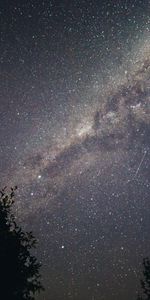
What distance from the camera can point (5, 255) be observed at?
43.2ft

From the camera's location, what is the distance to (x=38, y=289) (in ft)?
45.7

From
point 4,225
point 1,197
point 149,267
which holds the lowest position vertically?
point 149,267

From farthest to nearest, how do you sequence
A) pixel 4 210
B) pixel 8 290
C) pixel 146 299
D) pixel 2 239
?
pixel 146 299 → pixel 4 210 → pixel 2 239 → pixel 8 290

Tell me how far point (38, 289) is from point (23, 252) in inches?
67.0

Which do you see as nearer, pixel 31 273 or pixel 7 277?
pixel 7 277

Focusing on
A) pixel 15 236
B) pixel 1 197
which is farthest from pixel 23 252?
pixel 1 197

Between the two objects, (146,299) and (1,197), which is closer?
(1,197)

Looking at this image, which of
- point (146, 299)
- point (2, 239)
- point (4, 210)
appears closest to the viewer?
point (2, 239)

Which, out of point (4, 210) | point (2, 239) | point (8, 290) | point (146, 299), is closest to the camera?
point (8, 290)

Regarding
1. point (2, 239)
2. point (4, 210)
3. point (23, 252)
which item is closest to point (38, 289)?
point (23, 252)

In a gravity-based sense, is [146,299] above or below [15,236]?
below

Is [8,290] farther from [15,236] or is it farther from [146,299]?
[146,299]

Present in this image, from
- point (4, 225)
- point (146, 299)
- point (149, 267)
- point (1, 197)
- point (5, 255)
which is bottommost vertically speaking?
point (146, 299)

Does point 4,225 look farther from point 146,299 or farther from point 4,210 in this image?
point 146,299
